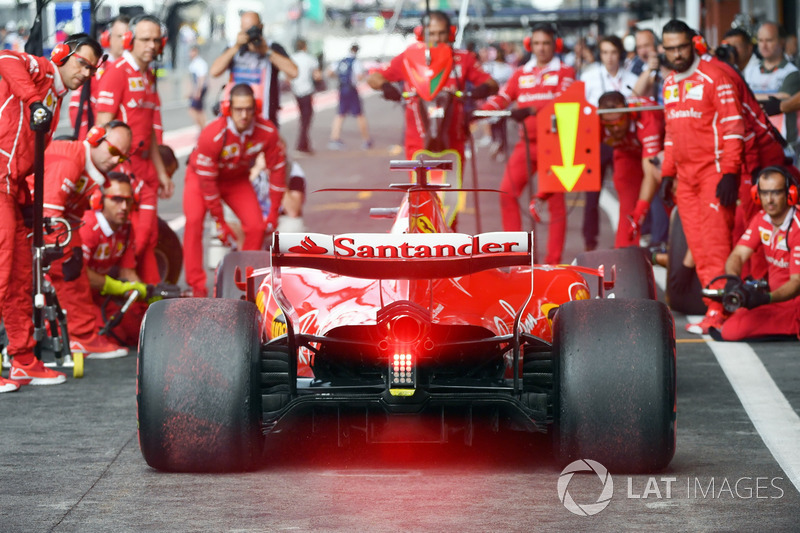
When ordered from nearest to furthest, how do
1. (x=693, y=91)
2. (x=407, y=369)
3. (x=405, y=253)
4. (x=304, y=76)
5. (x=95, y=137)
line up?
(x=407, y=369) → (x=405, y=253) → (x=95, y=137) → (x=693, y=91) → (x=304, y=76)

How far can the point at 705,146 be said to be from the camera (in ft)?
32.0

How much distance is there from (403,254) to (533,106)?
21.8 ft

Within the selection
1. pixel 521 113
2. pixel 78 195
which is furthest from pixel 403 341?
pixel 521 113

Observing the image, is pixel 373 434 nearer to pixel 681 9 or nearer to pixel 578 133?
pixel 578 133

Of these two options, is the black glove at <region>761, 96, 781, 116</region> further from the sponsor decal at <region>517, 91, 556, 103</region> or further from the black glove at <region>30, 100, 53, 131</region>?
the black glove at <region>30, 100, 53, 131</region>

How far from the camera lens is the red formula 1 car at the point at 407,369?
223 inches

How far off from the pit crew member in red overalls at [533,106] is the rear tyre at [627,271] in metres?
3.53

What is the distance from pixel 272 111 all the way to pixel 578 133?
3.48 metres

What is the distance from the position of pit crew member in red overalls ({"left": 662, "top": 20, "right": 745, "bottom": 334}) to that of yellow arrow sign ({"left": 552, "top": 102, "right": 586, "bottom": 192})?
1.74m

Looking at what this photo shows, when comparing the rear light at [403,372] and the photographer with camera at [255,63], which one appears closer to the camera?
the rear light at [403,372]

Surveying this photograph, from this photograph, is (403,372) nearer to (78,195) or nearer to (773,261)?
(78,195)

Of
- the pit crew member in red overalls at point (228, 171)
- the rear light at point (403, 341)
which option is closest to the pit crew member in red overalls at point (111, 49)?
the pit crew member in red overalls at point (228, 171)

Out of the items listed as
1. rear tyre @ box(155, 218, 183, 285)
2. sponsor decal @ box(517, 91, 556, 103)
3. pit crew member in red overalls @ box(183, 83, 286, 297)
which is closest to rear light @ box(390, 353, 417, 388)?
pit crew member in red overalls @ box(183, 83, 286, 297)

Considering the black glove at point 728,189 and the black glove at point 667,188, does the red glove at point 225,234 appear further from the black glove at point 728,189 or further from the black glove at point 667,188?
the black glove at point 728,189
